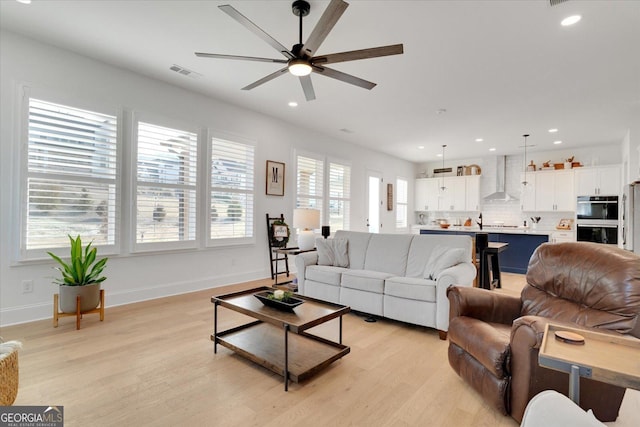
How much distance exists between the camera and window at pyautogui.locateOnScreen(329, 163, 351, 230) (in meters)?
6.97

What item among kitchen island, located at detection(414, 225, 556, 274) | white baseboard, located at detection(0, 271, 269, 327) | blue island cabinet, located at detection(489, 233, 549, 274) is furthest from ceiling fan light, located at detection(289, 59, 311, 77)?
blue island cabinet, located at detection(489, 233, 549, 274)

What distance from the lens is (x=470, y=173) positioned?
8961 millimetres

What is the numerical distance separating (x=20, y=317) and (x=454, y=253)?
4584mm

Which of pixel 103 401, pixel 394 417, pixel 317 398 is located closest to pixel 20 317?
pixel 103 401

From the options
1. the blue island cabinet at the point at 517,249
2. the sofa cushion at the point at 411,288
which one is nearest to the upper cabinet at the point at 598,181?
the blue island cabinet at the point at 517,249

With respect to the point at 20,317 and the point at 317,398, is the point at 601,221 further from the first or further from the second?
the point at 20,317

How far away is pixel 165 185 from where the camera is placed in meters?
4.29

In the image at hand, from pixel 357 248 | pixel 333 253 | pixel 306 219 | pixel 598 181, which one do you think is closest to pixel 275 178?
pixel 306 219

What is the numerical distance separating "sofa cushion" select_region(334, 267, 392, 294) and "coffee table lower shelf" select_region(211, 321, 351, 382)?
95 centimetres

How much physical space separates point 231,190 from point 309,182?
1841 mm

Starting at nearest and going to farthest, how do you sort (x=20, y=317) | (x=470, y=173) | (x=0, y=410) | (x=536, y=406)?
(x=536, y=406) < (x=0, y=410) < (x=20, y=317) < (x=470, y=173)

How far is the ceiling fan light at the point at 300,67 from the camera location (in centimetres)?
248

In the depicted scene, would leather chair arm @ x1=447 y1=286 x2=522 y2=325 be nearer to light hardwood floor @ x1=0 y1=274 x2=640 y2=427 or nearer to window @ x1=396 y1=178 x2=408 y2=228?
light hardwood floor @ x1=0 y1=274 x2=640 y2=427

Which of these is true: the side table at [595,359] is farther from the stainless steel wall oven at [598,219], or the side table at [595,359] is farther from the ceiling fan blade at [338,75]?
the stainless steel wall oven at [598,219]
